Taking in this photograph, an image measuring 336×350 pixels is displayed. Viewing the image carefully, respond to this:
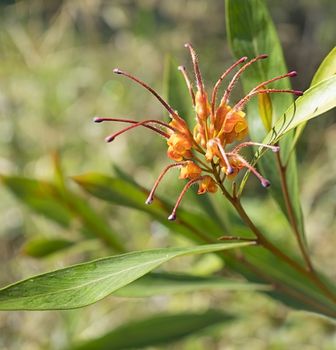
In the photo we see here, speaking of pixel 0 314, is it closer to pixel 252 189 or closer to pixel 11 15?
pixel 252 189

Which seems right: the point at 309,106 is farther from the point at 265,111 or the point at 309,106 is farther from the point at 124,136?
the point at 124,136

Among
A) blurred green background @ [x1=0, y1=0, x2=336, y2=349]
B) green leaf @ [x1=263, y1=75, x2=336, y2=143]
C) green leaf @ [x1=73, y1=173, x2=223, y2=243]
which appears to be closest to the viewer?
green leaf @ [x1=263, y1=75, x2=336, y2=143]

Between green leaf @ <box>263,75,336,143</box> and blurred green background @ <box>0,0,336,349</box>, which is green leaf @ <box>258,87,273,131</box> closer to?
green leaf @ <box>263,75,336,143</box>

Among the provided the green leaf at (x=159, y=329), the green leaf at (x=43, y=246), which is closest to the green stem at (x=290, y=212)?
the green leaf at (x=159, y=329)

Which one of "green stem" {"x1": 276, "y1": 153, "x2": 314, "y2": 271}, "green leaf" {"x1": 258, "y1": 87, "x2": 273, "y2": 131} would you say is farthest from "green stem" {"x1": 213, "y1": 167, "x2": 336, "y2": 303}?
"green leaf" {"x1": 258, "y1": 87, "x2": 273, "y2": 131}

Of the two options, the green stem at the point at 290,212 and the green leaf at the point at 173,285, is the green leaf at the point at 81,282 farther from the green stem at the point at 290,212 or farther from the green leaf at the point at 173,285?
the green leaf at the point at 173,285
